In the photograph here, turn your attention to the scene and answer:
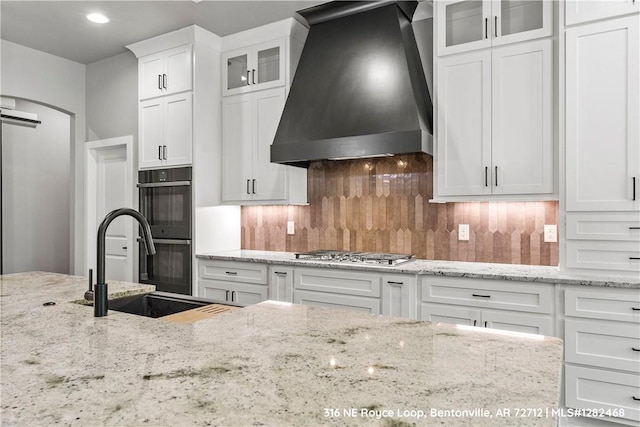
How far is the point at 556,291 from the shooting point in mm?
2381

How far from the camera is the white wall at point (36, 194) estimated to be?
505 centimetres

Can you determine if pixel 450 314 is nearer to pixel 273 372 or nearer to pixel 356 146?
pixel 356 146

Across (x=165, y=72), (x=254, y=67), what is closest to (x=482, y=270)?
(x=254, y=67)

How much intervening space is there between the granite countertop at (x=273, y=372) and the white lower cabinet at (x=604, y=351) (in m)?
1.43

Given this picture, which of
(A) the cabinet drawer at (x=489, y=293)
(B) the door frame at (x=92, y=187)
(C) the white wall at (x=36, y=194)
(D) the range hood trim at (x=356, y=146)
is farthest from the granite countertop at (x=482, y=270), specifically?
(C) the white wall at (x=36, y=194)

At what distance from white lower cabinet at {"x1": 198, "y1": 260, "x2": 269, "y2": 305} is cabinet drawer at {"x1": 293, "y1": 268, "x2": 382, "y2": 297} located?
374mm

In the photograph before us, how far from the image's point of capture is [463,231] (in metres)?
3.17

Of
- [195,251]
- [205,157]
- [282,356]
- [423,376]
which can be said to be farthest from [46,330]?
[205,157]

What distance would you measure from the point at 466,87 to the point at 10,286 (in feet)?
9.68

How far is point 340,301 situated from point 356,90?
155cm

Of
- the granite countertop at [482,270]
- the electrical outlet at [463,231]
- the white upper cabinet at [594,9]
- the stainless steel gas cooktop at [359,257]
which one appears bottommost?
the granite countertop at [482,270]

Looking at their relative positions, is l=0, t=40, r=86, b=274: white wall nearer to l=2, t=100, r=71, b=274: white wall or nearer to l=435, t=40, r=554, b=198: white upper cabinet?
l=2, t=100, r=71, b=274: white wall

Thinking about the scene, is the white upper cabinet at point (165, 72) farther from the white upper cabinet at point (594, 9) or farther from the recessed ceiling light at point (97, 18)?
the white upper cabinet at point (594, 9)

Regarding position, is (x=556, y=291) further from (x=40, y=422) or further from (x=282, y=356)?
(x=40, y=422)
